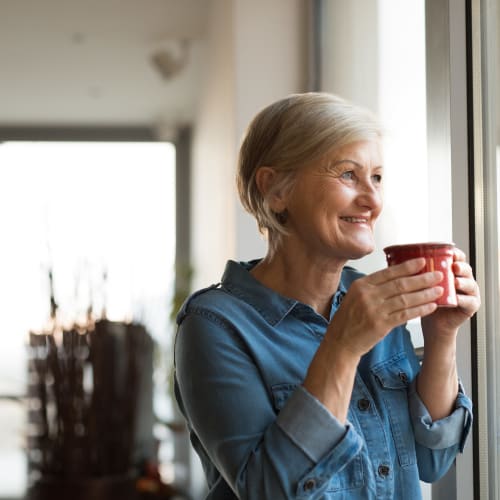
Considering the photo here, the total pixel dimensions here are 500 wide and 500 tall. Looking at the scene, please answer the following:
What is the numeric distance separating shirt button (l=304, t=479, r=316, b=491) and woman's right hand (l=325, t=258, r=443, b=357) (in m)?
0.16

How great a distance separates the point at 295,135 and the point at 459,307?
329 millimetres

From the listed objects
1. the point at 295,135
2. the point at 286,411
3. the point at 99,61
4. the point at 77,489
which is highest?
the point at 99,61

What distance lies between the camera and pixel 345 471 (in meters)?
1.18

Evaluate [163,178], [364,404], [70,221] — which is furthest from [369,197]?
[163,178]

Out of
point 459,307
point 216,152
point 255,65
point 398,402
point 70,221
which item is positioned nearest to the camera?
point 459,307

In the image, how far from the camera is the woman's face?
120 centimetres

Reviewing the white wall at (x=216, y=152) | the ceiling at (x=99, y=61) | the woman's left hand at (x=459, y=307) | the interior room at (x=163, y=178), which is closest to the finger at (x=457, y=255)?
the woman's left hand at (x=459, y=307)

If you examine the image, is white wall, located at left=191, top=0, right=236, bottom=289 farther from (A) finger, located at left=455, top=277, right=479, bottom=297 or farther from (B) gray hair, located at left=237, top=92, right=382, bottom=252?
(A) finger, located at left=455, top=277, right=479, bottom=297

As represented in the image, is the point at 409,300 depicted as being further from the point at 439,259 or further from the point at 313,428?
the point at 313,428

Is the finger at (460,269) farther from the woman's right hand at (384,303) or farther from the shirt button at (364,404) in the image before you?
the shirt button at (364,404)

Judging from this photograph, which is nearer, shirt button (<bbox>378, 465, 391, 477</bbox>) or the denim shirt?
the denim shirt

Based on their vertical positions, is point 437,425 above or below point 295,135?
below

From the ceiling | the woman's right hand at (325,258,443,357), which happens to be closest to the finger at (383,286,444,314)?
the woman's right hand at (325,258,443,357)

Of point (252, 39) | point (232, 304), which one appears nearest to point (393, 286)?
point (232, 304)
